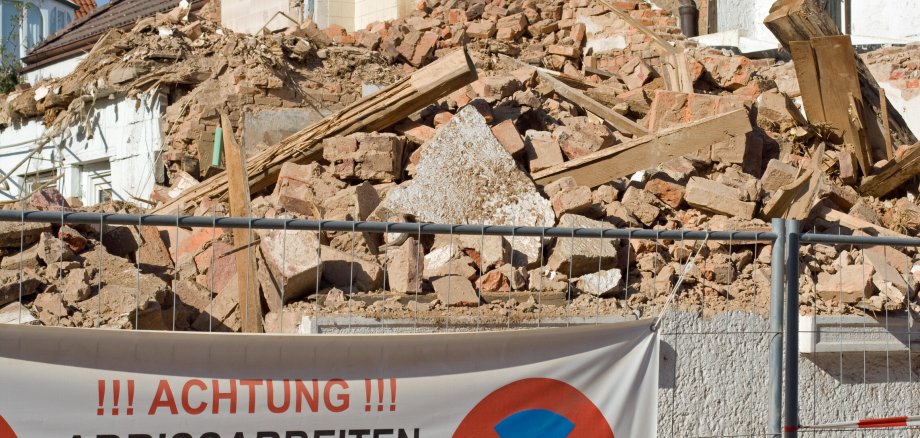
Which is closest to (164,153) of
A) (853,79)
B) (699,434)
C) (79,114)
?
(79,114)

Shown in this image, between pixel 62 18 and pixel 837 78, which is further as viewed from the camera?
pixel 62 18

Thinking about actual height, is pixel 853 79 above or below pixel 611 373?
above

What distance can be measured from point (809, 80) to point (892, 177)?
119 cm

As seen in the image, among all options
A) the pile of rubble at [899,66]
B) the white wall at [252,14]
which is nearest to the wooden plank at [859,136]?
the pile of rubble at [899,66]

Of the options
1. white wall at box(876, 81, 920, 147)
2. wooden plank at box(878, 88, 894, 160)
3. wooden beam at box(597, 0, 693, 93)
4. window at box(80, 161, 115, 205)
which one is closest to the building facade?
window at box(80, 161, 115, 205)

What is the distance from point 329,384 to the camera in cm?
364

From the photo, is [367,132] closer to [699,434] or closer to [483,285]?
[483,285]

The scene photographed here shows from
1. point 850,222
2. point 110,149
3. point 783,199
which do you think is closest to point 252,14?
Result: point 110,149

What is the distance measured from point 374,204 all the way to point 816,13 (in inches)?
219

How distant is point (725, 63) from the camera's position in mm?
10844

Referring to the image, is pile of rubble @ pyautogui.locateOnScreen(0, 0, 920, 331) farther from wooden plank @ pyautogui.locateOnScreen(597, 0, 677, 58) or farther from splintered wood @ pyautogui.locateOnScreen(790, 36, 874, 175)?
splintered wood @ pyautogui.locateOnScreen(790, 36, 874, 175)

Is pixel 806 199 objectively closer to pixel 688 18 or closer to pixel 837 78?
pixel 837 78

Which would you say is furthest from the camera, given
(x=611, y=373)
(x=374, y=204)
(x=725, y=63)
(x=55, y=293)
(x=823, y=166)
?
(x=725, y=63)

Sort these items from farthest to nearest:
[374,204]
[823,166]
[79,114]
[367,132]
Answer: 1. [79,114]
2. [823,166]
3. [367,132]
4. [374,204]
